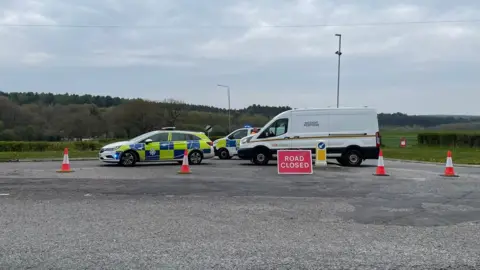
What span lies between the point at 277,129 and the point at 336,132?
97.2 inches

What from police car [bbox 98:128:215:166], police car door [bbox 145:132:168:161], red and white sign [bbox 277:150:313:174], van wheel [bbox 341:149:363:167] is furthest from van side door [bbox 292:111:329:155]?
police car door [bbox 145:132:168:161]

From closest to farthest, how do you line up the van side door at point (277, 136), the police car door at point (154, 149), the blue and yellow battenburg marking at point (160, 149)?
the blue and yellow battenburg marking at point (160, 149) < the police car door at point (154, 149) < the van side door at point (277, 136)

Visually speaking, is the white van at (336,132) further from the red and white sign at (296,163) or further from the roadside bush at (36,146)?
the roadside bush at (36,146)

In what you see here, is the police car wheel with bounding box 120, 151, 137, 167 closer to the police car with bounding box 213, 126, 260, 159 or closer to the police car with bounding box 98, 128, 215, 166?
the police car with bounding box 98, 128, 215, 166

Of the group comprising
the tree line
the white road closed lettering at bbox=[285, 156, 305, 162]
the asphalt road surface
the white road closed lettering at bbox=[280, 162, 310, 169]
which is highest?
the tree line

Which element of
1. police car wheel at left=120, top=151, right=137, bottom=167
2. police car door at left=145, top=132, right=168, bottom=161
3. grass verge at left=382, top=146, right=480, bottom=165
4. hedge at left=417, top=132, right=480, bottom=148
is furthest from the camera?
hedge at left=417, top=132, right=480, bottom=148

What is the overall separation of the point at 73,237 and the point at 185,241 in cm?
157

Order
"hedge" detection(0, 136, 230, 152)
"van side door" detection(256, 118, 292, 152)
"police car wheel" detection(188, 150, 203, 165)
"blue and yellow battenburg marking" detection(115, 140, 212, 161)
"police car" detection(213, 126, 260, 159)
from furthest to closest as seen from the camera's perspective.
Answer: "hedge" detection(0, 136, 230, 152), "police car" detection(213, 126, 260, 159), "police car wheel" detection(188, 150, 203, 165), "van side door" detection(256, 118, 292, 152), "blue and yellow battenburg marking" detection(115, 140, 212, 161)

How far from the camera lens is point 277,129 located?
21.2 m

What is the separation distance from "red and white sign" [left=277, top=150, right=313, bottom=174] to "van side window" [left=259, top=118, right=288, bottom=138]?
4501mm

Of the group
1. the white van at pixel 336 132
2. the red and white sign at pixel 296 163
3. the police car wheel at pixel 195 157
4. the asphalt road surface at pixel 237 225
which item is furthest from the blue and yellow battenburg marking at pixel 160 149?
the asphalt road surface at pixel 237 225

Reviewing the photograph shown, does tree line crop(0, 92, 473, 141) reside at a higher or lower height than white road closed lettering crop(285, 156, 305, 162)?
higher

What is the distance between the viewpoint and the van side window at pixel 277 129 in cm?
2108

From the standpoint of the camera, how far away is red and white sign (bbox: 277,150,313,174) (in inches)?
651
